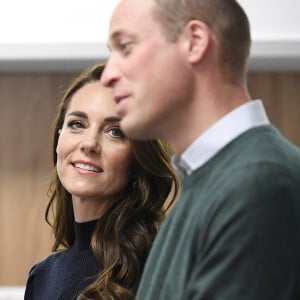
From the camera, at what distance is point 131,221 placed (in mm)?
1325

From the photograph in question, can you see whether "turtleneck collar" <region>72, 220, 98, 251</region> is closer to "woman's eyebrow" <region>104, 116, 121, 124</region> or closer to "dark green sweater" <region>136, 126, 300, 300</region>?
"woman's eyebrow" <region>104, 116, 121, 124</region>

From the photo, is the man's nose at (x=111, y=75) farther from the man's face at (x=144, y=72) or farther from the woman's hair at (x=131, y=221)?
the woman's hair at (x=131, y=221)

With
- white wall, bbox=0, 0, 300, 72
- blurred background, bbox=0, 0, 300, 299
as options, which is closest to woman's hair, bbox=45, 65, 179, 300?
white wall, bbox=0, 0, 300, 72

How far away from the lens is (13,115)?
2131 millimetres

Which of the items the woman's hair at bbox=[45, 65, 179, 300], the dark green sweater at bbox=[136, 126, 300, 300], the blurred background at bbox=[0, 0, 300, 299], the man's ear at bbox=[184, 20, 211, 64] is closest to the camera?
the dark green sweater at bbox=[136, 126, 300, 300]

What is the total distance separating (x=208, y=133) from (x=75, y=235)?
2.48 feet

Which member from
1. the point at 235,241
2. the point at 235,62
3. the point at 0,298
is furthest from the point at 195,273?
the point at 0,298

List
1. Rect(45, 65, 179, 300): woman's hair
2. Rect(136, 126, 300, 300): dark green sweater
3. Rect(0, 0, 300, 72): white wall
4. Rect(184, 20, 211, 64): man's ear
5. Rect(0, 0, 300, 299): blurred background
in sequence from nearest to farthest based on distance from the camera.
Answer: Rect(136, 126, 300, 300): dark green sweater, Rect(184, 20, 211, 64): man's ear, Rect(45, 65, 179, 300): woman's hair, Rect(0, 0, 300, 72): white wall, Rect(0, 0, 300, 299): blurred background

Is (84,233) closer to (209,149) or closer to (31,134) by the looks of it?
(209,149)

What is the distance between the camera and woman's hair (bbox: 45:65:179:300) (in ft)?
4.06

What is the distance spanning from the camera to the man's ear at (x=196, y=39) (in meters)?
0.74

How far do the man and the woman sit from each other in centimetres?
A: 49

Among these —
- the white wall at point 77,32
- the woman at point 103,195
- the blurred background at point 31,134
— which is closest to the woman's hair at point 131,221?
the woman at point 103,195

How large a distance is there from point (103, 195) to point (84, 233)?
96 mm
